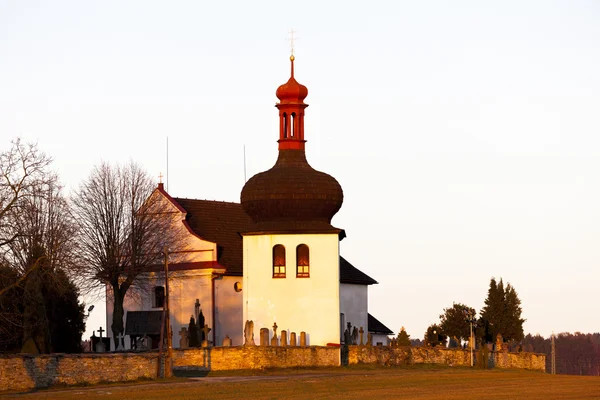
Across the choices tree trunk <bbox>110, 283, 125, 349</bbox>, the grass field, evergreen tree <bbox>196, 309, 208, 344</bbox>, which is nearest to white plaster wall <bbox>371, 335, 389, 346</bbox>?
evergreen tree <bbox>196, 309, 208, 344</bbox>

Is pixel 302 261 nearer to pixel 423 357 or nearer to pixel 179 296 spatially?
pixel 423 357

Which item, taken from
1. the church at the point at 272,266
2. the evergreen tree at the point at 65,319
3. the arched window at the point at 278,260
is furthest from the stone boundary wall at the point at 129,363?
the evergreen tree at the point at 65,319

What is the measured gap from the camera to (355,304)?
7306 centimetres

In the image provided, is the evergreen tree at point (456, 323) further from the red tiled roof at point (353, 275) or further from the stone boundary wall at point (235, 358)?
the stone boundary wall at point (235, 358)

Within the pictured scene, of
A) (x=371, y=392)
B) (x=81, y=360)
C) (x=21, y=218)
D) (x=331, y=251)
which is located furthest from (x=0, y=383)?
(x=331, y=251)

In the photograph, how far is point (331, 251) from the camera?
2586 inches

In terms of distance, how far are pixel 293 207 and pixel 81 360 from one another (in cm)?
1897

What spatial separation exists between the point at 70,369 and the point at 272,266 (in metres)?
18.4

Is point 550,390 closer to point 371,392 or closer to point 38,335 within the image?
point 371,392

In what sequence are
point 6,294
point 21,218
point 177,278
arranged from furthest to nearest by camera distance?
1. point 177,278
2. point 6,294
3. point 21,218

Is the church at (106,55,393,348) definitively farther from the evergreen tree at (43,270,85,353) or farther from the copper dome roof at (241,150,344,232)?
the evergreen tree at (43,270,85,353)

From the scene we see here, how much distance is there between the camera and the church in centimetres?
6544

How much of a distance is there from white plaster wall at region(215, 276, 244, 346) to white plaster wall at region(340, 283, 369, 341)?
549 centimetres

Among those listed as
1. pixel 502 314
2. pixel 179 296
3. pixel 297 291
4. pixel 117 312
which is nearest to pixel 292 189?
pixel 297 291
